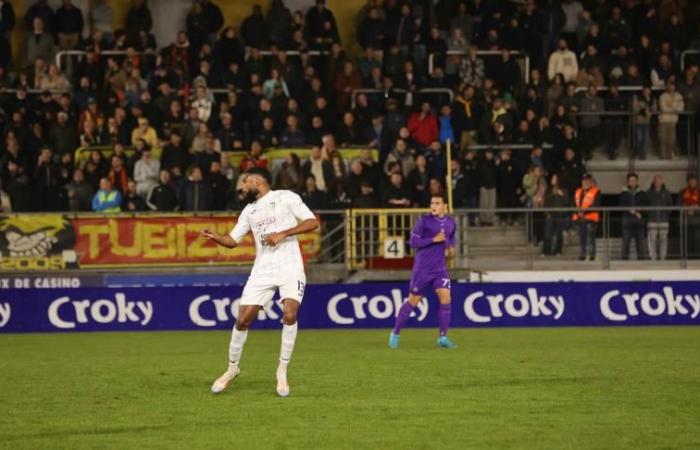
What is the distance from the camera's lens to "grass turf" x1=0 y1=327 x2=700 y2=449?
35.3 ft

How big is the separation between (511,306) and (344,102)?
706cm

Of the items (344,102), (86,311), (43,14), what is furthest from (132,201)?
(43,14)

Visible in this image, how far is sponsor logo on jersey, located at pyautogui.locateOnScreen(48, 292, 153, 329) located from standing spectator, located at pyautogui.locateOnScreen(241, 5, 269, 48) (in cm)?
912

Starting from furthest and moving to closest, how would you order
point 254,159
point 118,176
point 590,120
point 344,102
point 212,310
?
point 590,120 → point 344,102 → point 254,159 → point 118,176 → point 212,310

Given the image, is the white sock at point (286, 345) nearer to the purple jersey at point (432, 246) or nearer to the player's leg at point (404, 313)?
the purple jersey at point (432, 246)

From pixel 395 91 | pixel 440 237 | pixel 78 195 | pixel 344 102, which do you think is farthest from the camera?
pixel 395 91

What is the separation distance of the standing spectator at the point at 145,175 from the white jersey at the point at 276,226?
44.6 ft

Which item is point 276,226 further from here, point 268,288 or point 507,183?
point 507,183

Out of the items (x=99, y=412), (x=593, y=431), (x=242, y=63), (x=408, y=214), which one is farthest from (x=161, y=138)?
(x=593, y=431)

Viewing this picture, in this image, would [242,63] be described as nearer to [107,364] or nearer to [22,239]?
[22,239]

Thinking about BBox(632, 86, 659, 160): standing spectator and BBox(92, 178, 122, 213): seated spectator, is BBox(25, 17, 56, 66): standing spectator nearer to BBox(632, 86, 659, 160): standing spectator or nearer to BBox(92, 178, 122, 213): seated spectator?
BBox(92, 178, 122, 213): seated spectator

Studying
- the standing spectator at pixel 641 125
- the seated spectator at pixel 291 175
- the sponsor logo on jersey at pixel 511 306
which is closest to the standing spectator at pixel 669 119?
the standing spectator at pixel 641 125

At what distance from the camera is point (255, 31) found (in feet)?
104

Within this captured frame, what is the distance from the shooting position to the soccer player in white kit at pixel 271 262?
13.6 metres
